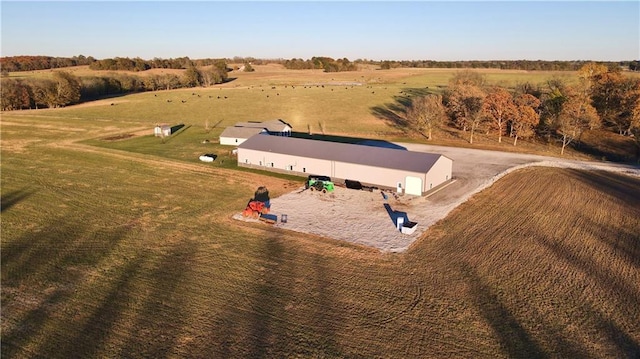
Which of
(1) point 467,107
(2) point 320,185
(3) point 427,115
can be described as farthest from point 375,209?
(1) point 467,107

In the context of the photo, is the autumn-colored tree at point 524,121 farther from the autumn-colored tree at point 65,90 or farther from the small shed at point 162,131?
the autumn-colored tree at point 65,90

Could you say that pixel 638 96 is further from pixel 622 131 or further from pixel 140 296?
pixel 140 296

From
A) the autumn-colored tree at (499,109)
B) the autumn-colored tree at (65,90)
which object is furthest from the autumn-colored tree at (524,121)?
the autumn-colored tree at (65,90)

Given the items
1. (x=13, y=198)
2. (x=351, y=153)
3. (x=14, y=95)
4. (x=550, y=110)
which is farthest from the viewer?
(x=14, y=95)

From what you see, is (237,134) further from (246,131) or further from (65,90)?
(65,90)

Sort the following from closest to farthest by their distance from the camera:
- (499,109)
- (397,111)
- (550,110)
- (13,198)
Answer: (13,198), (499,109), (550,110), (397,111)

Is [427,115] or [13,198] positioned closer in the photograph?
[13,198]
